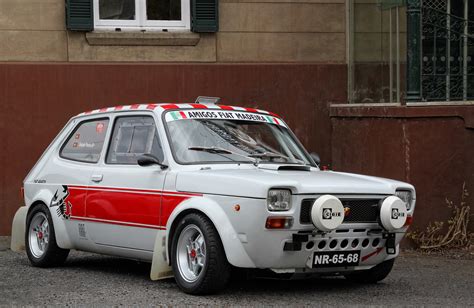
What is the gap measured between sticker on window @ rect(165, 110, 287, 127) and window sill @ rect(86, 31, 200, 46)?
4.09 metres

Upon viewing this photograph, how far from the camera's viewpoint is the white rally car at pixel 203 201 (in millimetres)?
7430

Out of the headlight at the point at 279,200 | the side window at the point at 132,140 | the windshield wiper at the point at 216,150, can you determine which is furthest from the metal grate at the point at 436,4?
the headlight at the point at 279,200

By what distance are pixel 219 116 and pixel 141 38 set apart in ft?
14.8

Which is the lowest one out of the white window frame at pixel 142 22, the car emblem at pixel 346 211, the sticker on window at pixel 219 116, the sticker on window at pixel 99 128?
the car emblem at pixel 346 211

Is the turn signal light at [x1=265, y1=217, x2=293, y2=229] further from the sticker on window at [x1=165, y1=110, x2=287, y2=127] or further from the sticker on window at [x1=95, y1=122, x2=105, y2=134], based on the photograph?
the sticker on window at [x1=95, y1=122, x2=105, y2=134]

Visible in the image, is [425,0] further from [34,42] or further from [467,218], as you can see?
[34,42]

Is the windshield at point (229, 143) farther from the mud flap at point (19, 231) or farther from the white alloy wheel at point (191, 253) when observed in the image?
the mud flap at point (19, 231)

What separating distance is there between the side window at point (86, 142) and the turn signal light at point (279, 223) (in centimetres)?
255

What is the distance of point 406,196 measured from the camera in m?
8.27

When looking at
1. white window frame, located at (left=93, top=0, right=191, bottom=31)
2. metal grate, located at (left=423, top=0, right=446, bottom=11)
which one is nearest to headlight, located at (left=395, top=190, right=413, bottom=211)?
metal grate, located at (left=423, top=0, right=446, bottom=11)

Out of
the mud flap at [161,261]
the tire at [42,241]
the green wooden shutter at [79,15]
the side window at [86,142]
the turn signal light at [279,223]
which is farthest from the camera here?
the green wooden shutter at [79,15]

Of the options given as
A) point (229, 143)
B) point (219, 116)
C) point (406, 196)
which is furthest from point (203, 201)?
point (406, 196)

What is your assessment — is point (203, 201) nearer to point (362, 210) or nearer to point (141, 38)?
point (362, 210)


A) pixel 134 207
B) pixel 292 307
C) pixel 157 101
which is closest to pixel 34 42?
pixel 157 101
